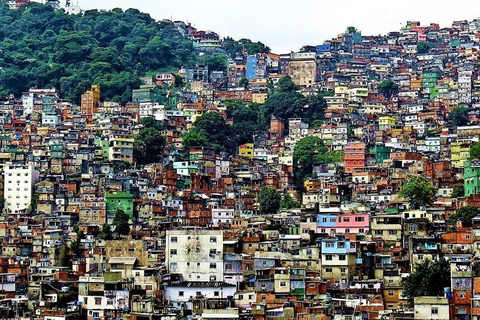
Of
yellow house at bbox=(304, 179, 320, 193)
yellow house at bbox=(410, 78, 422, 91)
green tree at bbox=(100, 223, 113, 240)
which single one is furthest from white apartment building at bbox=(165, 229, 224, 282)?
yellow house at bbox=(410, 78, 422, 91)

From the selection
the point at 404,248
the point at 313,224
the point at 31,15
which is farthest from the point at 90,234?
the point at 31,15

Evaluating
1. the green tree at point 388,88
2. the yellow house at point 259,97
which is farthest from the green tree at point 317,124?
the green tree at point 388,88

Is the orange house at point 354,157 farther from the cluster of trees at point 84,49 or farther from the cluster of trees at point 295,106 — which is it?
the cluster of trees at point 84,49

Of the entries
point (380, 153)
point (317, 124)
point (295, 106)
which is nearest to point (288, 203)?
point (380, 153)

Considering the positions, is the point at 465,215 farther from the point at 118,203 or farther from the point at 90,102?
the point at 90,102

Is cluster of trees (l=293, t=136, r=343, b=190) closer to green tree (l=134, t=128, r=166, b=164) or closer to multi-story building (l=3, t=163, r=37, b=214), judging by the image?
green tree (l=134, t=128, r=166, b=164)

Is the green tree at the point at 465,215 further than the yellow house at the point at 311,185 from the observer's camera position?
No

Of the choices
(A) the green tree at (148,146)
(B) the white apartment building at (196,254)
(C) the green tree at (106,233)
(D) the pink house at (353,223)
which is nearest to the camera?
(B) the white apartment building at (196,254)
